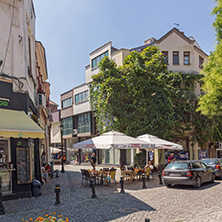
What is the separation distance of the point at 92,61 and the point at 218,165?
80.9ft

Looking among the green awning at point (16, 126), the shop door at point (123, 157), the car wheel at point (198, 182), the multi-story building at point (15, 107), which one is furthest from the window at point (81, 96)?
the green awning at point (16, 126)

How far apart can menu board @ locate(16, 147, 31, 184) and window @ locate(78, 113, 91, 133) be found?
2635 cm

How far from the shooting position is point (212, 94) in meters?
18.2

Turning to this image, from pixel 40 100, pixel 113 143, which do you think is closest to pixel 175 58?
pixel 40 100

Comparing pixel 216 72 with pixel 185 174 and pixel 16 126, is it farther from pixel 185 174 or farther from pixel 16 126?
pixel 16 126

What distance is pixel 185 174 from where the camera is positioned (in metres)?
13.4

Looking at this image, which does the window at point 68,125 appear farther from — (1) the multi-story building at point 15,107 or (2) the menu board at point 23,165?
(2) the menu board at point 23,165

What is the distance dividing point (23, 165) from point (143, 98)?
48.3 feet

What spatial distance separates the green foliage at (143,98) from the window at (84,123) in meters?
11.8

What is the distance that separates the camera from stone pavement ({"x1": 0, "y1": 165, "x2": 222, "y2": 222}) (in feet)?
26.7

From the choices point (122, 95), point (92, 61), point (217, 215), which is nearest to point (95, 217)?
point (217, 215)

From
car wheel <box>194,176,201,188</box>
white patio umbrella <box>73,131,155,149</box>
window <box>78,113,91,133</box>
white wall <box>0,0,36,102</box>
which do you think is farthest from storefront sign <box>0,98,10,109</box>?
window <box>78,113,91,133</box>

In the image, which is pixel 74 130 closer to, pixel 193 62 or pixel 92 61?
pixel 92 61

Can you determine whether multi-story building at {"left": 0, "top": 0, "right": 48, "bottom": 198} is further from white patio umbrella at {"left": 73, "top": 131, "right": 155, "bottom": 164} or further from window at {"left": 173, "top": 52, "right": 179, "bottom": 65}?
window at {"left": 173, "top": 52, "right": 179, "bottom": 65}
